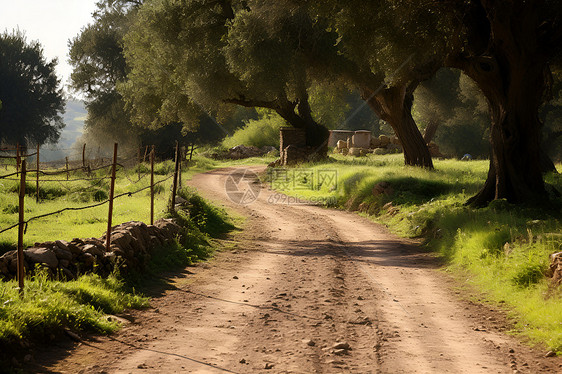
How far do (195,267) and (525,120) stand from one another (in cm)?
918

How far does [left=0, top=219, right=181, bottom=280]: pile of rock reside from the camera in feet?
25.8

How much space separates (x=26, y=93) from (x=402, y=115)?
35.2 meters

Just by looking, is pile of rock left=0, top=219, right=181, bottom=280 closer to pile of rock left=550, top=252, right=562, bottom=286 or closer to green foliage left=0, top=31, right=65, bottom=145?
pile of rock left=550, top=252, right=562, bottom=286

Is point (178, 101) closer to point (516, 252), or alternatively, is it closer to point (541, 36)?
point (541, 36)

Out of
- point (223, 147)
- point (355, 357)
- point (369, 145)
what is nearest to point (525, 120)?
point (355, 357)

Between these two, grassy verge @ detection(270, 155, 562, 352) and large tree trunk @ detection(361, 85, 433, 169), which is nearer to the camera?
grassy verge @ detection(270, 155, 562, 352)

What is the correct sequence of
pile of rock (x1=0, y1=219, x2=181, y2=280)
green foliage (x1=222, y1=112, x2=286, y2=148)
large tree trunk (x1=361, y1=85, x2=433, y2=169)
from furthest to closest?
green foliage (x1=222, y1=112, x2=286, y2=148) → large tree trunk (x1=361, y1=85, x2=433, y2=169) → pile of rock (x1=0, y1=219, x2=181, y2=280)

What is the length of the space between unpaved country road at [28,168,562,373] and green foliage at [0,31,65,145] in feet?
128

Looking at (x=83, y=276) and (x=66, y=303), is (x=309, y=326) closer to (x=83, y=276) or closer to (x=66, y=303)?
→ (x=66, y=303)

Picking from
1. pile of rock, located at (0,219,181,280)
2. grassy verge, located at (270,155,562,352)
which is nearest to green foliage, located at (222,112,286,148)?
grassy verge, located at (270,155,562,352)

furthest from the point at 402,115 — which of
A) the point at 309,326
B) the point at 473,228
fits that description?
the point at 309,326

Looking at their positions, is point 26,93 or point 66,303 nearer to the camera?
point 66,303

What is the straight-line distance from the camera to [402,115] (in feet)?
77.0

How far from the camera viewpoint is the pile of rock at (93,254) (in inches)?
310
